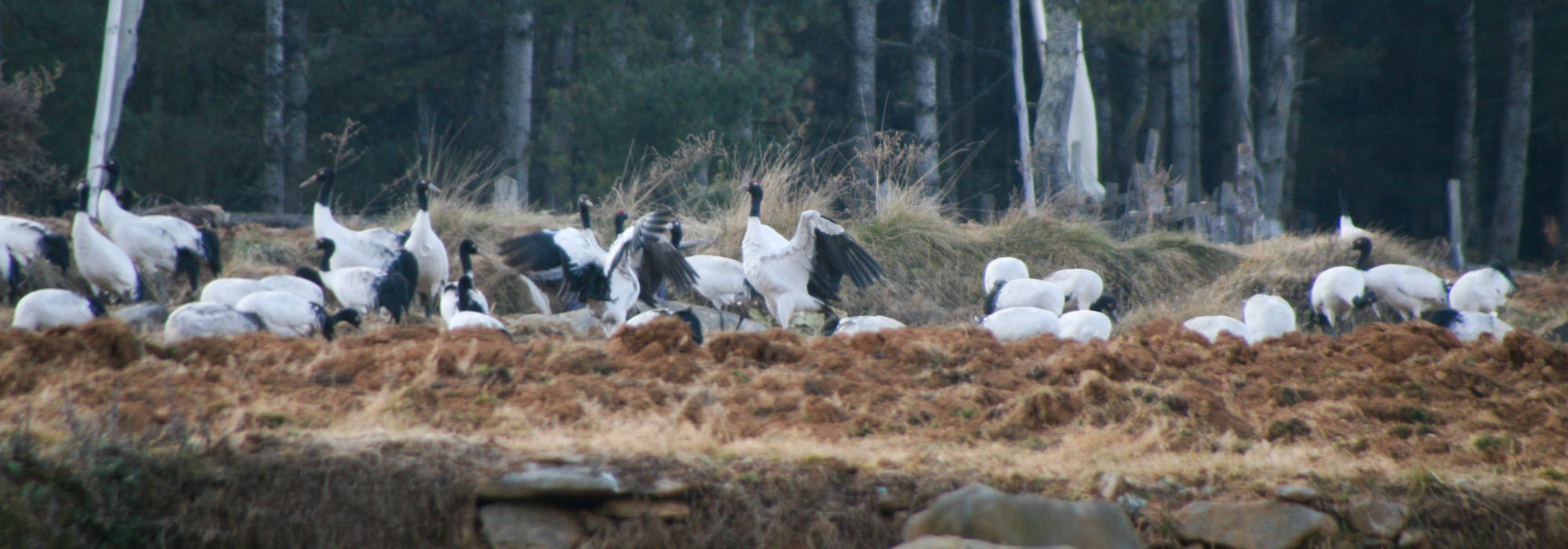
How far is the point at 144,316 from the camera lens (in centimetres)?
766

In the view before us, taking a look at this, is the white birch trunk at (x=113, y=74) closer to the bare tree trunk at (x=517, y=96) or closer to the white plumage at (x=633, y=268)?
the bare tree trunk at (x=517, y=96)

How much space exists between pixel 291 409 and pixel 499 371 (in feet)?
3.28

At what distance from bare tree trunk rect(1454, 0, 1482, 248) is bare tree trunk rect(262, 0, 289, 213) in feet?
56.8

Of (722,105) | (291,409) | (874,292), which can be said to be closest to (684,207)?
(722,105)

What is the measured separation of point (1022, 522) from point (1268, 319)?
15.4ft

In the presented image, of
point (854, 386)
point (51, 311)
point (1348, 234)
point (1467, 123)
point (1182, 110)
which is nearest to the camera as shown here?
point (854, 386)

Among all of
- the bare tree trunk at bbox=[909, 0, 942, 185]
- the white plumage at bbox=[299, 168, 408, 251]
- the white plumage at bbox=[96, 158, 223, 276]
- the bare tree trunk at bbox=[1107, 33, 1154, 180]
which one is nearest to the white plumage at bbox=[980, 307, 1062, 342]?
the white plumage at bbox=[299, 168, 408, 251]

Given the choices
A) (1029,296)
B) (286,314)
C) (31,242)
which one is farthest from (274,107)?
(1029,296)

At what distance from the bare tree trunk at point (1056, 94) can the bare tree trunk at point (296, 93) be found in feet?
31.4

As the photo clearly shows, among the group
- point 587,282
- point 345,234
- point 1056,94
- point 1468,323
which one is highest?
point 1056,94

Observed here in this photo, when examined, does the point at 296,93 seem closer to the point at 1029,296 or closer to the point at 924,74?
the point at 924,74

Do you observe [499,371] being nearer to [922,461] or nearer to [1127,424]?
[922,461]

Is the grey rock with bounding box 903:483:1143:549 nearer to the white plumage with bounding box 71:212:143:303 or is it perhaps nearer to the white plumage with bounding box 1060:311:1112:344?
the white plumage with bounding box 1060:311:1112:344

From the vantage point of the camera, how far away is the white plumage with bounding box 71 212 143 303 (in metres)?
8.48
